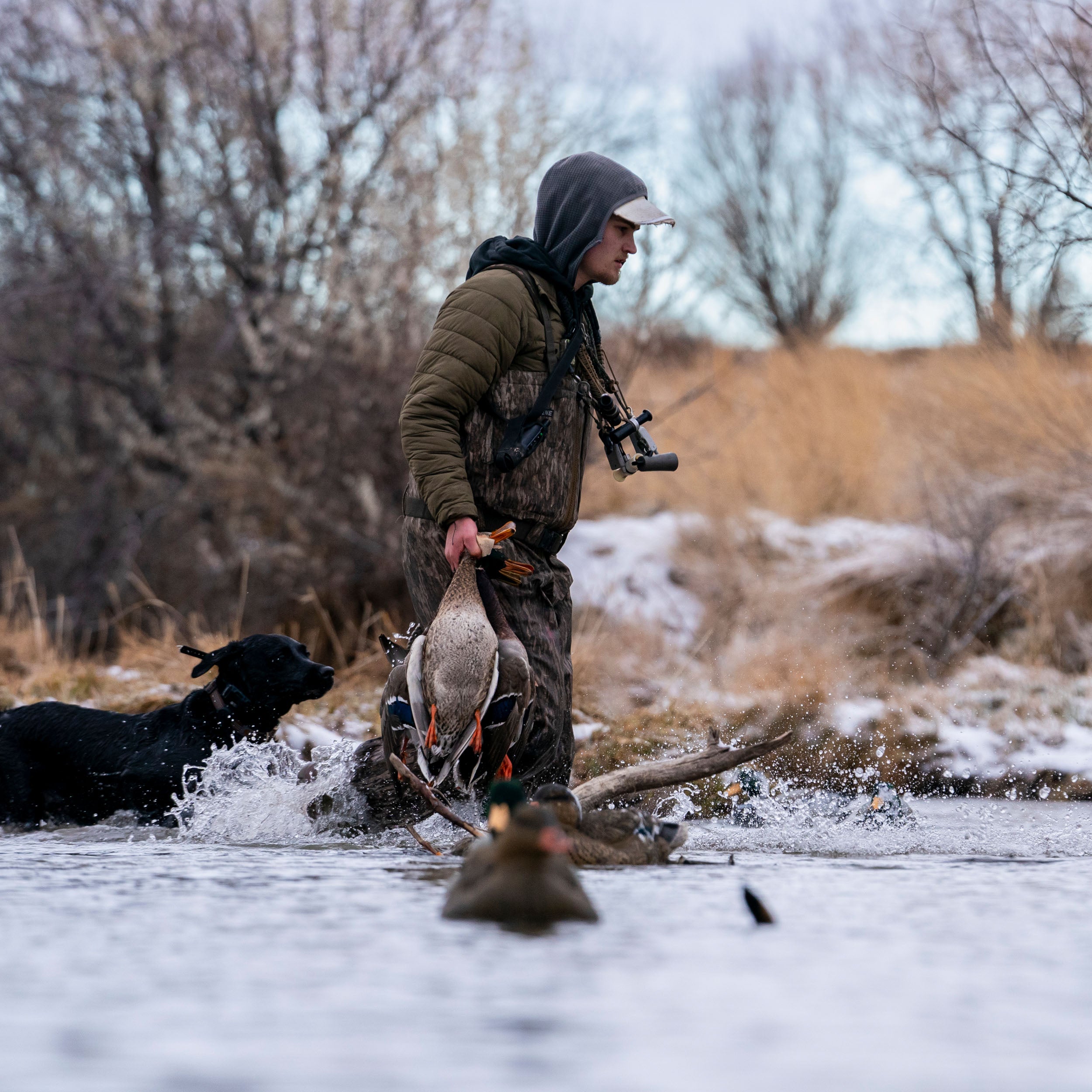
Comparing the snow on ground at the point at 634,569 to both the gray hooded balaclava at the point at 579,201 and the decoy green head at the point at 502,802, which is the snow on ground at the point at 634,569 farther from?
the decoy green head at the point at 502,802

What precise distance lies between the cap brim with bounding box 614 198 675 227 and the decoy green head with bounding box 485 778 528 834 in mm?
1884

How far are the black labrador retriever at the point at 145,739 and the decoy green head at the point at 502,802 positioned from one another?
7.40 ft

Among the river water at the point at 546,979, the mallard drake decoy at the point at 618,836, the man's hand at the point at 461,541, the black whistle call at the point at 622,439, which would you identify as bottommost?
the river water at the point at 546,979

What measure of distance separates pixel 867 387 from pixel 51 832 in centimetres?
953

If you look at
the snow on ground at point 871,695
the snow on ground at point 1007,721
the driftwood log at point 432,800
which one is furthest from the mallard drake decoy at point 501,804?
the snow on ground at point 1007,721

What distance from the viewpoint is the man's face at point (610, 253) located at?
4750 mm

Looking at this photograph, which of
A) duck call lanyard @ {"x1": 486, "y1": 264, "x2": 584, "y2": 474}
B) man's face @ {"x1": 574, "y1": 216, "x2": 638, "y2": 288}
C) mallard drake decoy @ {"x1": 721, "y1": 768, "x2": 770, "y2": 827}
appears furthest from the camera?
mallard drake decoy @ {"x1": 721, "y1": 768, "x2": 770, "y2": 827}

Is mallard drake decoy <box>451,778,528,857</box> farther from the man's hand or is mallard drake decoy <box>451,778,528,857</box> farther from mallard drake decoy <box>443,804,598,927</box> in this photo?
the man's hand

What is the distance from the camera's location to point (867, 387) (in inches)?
537

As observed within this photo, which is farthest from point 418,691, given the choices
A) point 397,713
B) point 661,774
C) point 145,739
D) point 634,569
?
point 634,569

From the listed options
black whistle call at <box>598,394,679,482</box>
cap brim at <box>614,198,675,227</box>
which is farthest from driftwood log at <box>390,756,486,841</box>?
cap brim at <box>614,198,675,227</box>

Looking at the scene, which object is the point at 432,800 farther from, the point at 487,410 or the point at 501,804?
the point at 487,410

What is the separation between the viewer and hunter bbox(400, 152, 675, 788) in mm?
4531

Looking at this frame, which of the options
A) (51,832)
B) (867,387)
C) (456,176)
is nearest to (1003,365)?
(867,387)
